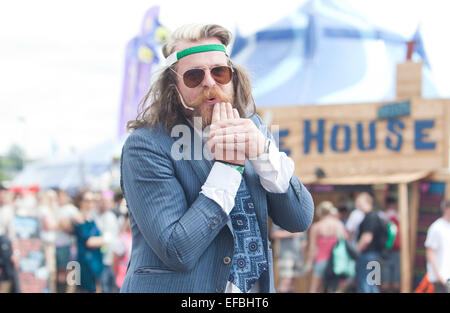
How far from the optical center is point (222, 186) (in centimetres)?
169

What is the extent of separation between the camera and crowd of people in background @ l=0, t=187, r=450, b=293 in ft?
24.2

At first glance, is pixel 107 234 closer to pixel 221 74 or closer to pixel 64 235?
pixel 64 235

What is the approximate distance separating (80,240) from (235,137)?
701 cm

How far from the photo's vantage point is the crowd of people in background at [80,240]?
798 centimetres

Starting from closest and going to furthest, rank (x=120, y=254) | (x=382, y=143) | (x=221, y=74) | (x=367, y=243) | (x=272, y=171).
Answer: (x=272, y=171) → (x=221, y=74) → (x=367, y=243) → (x=120, y=254) → (x=382, y=143)

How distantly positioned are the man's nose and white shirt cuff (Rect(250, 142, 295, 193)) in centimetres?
25

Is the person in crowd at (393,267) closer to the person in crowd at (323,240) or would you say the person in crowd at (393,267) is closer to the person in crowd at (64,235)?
the person in crowd at (323,240)

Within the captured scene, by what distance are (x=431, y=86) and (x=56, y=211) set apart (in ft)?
36.9

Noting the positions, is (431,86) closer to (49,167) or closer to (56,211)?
(56,211)

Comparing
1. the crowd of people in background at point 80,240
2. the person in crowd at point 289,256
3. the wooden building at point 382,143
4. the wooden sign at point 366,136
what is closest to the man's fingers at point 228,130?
the crowd of people in background at point 80,240

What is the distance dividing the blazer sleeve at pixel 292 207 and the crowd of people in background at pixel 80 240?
617cm

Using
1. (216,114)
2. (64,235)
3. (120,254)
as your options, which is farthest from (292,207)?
(64,235)

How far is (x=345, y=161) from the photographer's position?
1085cm

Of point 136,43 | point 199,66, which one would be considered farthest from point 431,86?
point 199,66
